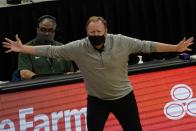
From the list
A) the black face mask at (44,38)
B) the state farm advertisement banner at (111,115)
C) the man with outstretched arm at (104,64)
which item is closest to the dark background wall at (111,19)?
the black face mask at (44,38)

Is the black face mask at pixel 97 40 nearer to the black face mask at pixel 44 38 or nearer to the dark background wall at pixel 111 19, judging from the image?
the black face mask at pixel 44 38

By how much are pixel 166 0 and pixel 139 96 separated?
8.26 feet

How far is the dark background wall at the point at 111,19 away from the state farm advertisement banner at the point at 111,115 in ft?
6.96

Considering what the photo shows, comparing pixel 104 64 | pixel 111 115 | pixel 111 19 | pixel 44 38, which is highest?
pixel 111 19

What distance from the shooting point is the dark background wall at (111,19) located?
627 cm

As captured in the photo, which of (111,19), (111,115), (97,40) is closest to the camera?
(97,40)

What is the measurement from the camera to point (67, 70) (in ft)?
16.5

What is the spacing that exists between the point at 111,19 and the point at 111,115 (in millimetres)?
2366

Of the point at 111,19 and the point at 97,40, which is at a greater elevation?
the point at 111,19

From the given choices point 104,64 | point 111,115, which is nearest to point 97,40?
point 104,64

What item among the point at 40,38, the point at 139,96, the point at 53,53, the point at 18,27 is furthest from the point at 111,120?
the point at 18,27

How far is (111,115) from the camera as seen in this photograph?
441cm

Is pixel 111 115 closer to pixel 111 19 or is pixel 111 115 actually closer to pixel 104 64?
pixel 104 64

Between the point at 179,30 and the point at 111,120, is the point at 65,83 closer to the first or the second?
the point at 111,120
